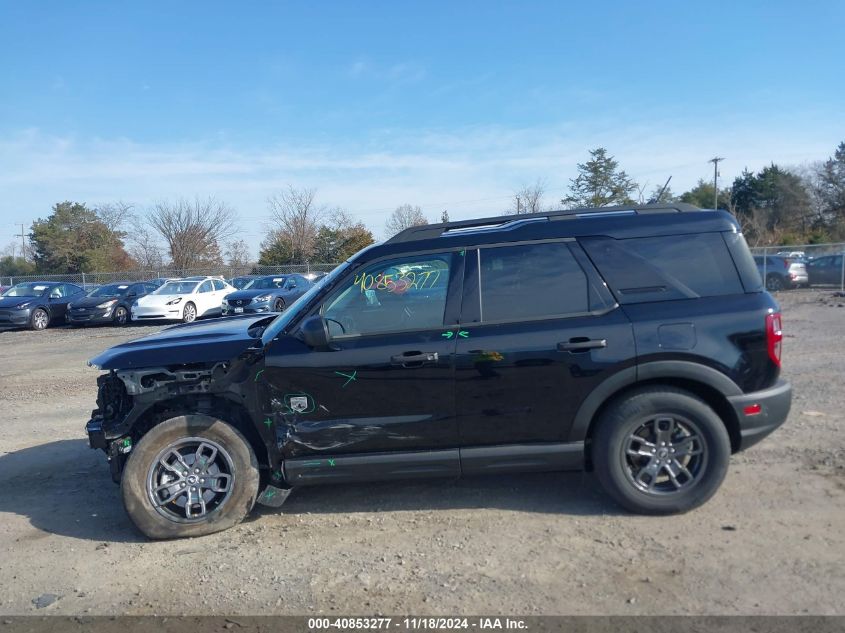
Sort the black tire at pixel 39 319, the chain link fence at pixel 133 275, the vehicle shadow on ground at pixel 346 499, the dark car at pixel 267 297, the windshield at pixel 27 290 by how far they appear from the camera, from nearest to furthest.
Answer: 1. the vehicle shadow on ground at pixel 346 499
2. the dark car at pixel 267 297
3. the black tire at pixel 39 319
4. the windshield at pixel 27 290
5. the chain link fence at pixel 133 275

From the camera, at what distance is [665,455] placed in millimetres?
4641

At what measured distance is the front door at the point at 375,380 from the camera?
4551 mm

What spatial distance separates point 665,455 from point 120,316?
21788 millimetres

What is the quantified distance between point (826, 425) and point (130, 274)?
3694 cm

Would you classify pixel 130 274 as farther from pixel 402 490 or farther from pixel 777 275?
pixel 402 490

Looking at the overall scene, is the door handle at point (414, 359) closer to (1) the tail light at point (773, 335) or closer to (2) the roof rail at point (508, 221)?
(2) the roof rail at point (508, 221)

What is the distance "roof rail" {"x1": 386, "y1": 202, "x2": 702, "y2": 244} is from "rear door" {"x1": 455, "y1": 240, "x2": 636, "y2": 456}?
1.53 feet

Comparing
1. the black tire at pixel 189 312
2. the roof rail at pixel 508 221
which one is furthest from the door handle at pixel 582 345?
the black tire at pixel 189 312

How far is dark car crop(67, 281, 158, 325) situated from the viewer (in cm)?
2227

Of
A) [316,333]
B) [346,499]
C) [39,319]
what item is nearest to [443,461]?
[346,499]

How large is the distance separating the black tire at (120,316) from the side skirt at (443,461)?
20.5m

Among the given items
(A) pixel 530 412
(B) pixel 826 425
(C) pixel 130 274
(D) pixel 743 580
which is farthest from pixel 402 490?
(C) pixel 130 274

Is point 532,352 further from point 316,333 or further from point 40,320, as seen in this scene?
point 40,320

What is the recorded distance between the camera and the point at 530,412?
180 inches
